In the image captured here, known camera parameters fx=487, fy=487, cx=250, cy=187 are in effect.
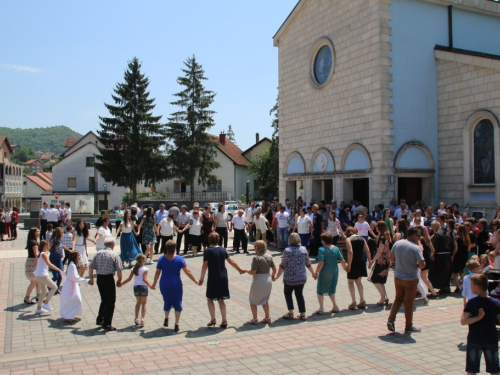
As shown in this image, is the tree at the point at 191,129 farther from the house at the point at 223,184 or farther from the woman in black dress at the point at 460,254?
the woman in black dress at the point at 460,254

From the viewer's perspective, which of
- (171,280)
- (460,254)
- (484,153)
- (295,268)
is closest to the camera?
(171,280)

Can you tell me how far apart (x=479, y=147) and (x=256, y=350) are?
50.5ft

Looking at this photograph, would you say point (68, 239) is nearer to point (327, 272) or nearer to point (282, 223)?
point (327, 272)

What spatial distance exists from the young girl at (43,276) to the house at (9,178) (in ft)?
257

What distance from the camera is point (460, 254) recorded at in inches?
443

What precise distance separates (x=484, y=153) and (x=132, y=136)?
1351 inches

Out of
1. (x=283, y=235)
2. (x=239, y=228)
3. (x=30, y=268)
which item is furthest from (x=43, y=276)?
(x=283, y=235)

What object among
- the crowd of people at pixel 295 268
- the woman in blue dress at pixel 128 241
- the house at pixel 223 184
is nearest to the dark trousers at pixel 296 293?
the crowd of people at pixel 295 268

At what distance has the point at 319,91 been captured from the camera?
23844mm

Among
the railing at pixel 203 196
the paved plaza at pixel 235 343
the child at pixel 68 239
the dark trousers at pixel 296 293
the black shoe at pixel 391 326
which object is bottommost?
the paved plaza at pixel 235 343

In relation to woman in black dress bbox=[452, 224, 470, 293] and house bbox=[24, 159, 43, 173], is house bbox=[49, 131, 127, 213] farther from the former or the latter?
house bbox=[24, 159, 43, 173]

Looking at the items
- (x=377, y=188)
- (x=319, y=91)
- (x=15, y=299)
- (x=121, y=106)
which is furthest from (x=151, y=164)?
(x=15, y=299)

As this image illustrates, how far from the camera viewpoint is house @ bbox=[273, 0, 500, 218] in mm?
19219

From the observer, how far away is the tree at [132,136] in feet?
151
